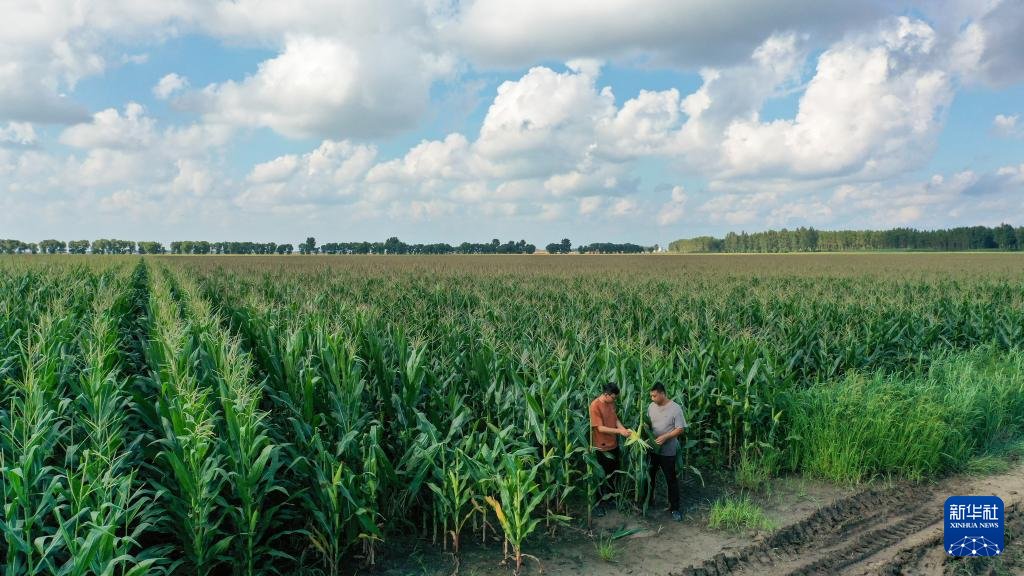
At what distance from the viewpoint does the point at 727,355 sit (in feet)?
28.6

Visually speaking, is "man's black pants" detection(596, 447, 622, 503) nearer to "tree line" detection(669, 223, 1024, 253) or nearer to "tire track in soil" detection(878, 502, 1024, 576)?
"tire track in soil" detection(878, 502, 1024, 576)

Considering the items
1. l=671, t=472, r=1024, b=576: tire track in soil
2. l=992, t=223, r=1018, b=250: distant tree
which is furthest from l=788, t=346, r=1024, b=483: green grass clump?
l=992, t=223, r=1018, b=250: distant tree

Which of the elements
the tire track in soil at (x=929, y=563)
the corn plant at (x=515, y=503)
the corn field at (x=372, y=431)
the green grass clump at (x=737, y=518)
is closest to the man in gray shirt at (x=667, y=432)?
the corn field at (x=372, y=431)

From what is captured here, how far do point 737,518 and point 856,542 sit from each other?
1180 mm

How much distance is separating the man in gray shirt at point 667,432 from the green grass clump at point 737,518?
41cm

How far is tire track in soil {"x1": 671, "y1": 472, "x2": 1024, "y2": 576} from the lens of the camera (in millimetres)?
5504

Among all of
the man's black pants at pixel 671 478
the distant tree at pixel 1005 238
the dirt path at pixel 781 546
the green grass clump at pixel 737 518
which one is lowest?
the dirt path at pixel 781 546

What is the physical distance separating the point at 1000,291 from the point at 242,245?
168m

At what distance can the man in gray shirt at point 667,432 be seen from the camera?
650 cm

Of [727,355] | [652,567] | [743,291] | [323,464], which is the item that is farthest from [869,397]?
[743,291]

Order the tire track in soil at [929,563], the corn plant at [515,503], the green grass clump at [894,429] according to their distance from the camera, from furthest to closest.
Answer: the green grass clump at [894,429] < the tire track in soil at [929,563] < the corn plant at [515,503]

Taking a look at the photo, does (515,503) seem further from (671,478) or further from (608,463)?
(671,478)

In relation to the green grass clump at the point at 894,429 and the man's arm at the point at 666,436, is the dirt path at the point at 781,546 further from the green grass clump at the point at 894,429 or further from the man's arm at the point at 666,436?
→ the man's arm at the point at 666,436

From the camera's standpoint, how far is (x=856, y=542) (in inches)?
237
